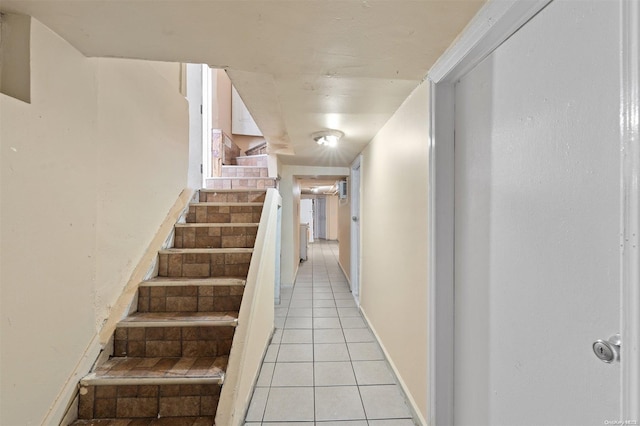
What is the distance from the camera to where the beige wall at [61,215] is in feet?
3.10

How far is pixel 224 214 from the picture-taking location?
2469 millimetres

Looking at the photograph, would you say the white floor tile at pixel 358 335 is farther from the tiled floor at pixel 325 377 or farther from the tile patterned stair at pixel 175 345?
the tile patterned stair at pixel 175 345

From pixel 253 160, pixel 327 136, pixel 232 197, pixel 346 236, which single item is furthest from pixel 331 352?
pixel 253 160

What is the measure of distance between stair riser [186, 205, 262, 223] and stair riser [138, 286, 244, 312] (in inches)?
32.3

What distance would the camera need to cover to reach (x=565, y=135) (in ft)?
2.22

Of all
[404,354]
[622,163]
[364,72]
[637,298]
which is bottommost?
[404,354]

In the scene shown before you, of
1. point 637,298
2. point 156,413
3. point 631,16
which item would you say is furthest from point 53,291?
point 631,16

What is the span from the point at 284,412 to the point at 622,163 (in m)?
1.88

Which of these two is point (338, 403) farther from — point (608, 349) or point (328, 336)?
point (608, 349)

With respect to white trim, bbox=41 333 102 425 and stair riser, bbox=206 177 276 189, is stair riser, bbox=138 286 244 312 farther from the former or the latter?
stair riser, bbox=206 177 276 189

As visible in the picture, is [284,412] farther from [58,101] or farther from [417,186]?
[58,101]

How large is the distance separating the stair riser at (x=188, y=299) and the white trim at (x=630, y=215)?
171 centimetres

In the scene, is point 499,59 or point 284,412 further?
point 284,412

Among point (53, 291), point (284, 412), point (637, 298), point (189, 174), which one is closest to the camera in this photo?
point (637, 298)
